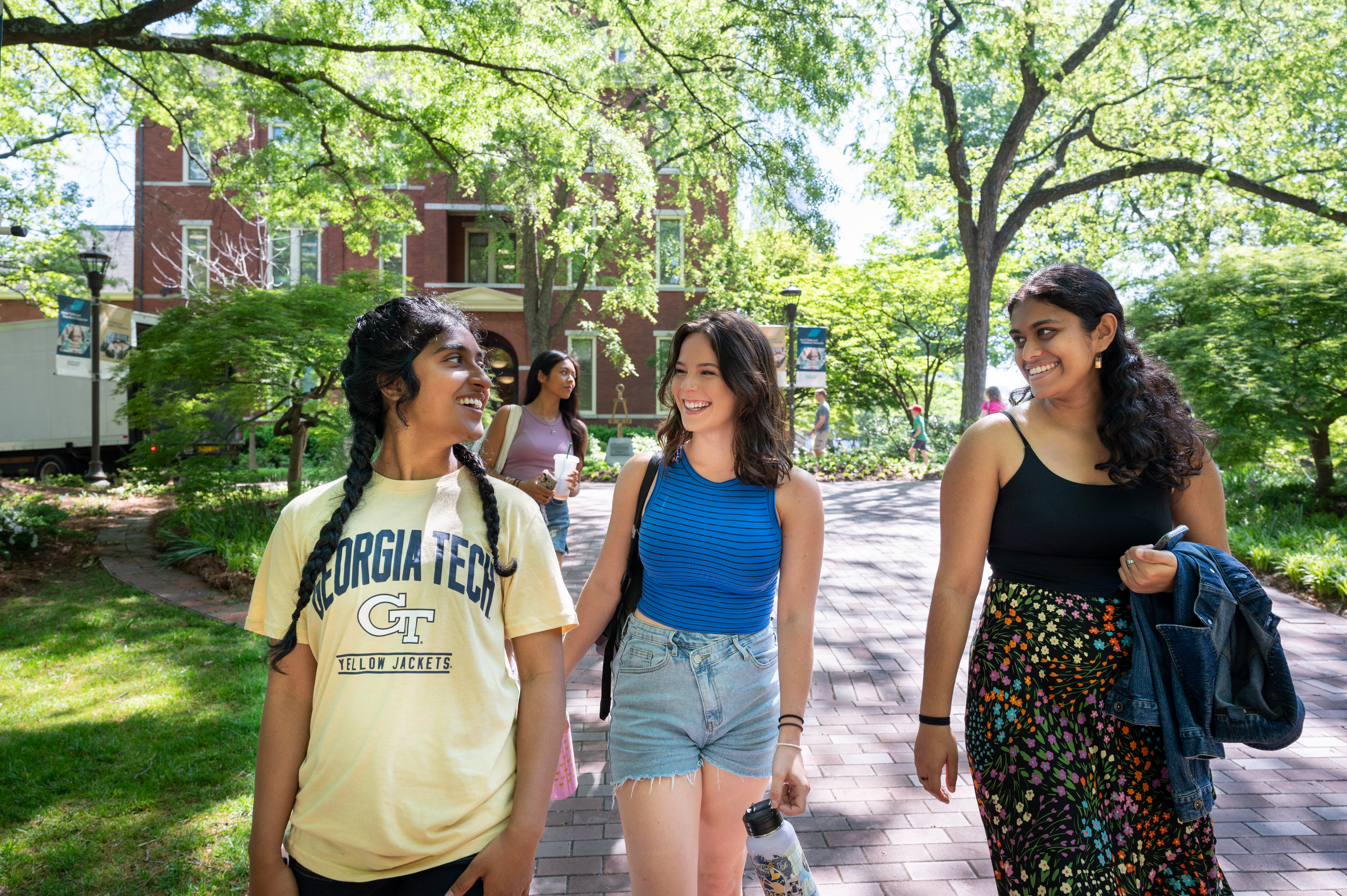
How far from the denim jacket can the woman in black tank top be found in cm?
7

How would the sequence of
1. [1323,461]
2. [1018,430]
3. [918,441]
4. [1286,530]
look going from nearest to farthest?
1. [1018,430]
2. [1286,530]
3. [1323,461]
4. [918,441]

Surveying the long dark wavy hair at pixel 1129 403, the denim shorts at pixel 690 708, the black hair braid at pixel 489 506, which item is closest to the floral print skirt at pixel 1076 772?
the long dark wavy hair at pixel 1129 403

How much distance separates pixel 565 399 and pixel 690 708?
3.48 metres

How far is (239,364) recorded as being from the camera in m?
9.55

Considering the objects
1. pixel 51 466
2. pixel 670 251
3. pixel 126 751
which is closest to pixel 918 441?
pixel 670 251

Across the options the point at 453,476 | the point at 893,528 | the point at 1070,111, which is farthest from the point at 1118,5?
the point at 453,476

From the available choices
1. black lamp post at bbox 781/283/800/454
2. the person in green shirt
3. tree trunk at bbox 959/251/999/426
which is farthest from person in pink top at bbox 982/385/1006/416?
black lamp post at bbox 781/283/800/454

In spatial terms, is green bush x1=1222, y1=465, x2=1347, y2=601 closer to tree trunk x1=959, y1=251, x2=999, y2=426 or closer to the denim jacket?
the denim jacket

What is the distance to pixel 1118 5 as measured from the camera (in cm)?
1681

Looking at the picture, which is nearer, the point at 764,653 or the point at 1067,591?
the point at 1067,591

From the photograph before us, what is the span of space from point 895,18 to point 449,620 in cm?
1557

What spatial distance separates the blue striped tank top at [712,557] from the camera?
7.97 ft

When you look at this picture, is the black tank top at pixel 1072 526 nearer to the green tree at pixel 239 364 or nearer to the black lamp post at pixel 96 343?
the green tree at pixel 239 364

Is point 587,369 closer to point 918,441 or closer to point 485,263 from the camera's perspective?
point 485,263
